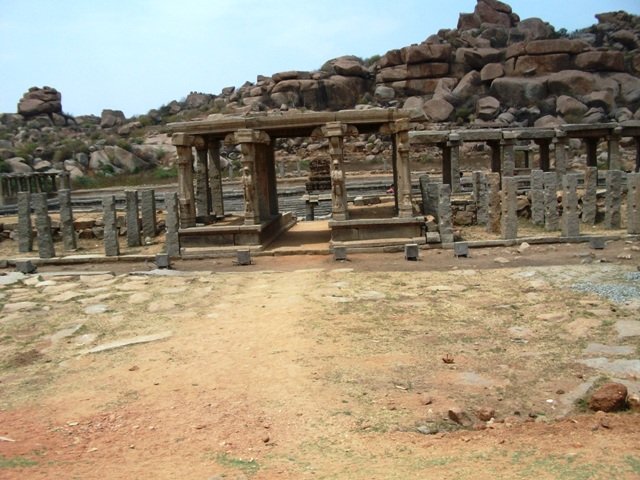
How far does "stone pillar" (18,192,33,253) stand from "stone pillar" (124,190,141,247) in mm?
2553

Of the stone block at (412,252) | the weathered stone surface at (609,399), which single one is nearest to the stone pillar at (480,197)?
the stone block at (412,252)

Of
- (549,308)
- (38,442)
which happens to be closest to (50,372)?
(38,442)

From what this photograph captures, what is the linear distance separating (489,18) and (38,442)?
59.3 meters

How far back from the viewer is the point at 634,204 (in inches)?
552

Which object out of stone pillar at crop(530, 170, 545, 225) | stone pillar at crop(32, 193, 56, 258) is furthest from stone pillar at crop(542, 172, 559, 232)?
stone pillar at crop(32, 193, 56, 258)

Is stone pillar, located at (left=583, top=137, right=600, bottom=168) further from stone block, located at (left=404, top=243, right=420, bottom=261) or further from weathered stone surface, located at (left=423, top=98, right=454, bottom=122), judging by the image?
weathered stone surface, located at (left=423, top=98, right=454, bottom=122)

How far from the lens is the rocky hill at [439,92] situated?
4153 cm

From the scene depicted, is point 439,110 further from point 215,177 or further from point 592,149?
point 215,177

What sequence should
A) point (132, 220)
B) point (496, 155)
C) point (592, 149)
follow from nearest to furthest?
point (132, 220)
point (592, 149)
point (496, 155)

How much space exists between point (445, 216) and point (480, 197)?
5.07m

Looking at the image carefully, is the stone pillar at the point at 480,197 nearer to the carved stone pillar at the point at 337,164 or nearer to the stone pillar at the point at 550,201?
the stone pillar at the point at 550,201

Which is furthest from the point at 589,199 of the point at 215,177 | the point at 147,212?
the point at 147,212

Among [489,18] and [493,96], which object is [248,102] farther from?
[489,18]

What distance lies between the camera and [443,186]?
14648 mm
